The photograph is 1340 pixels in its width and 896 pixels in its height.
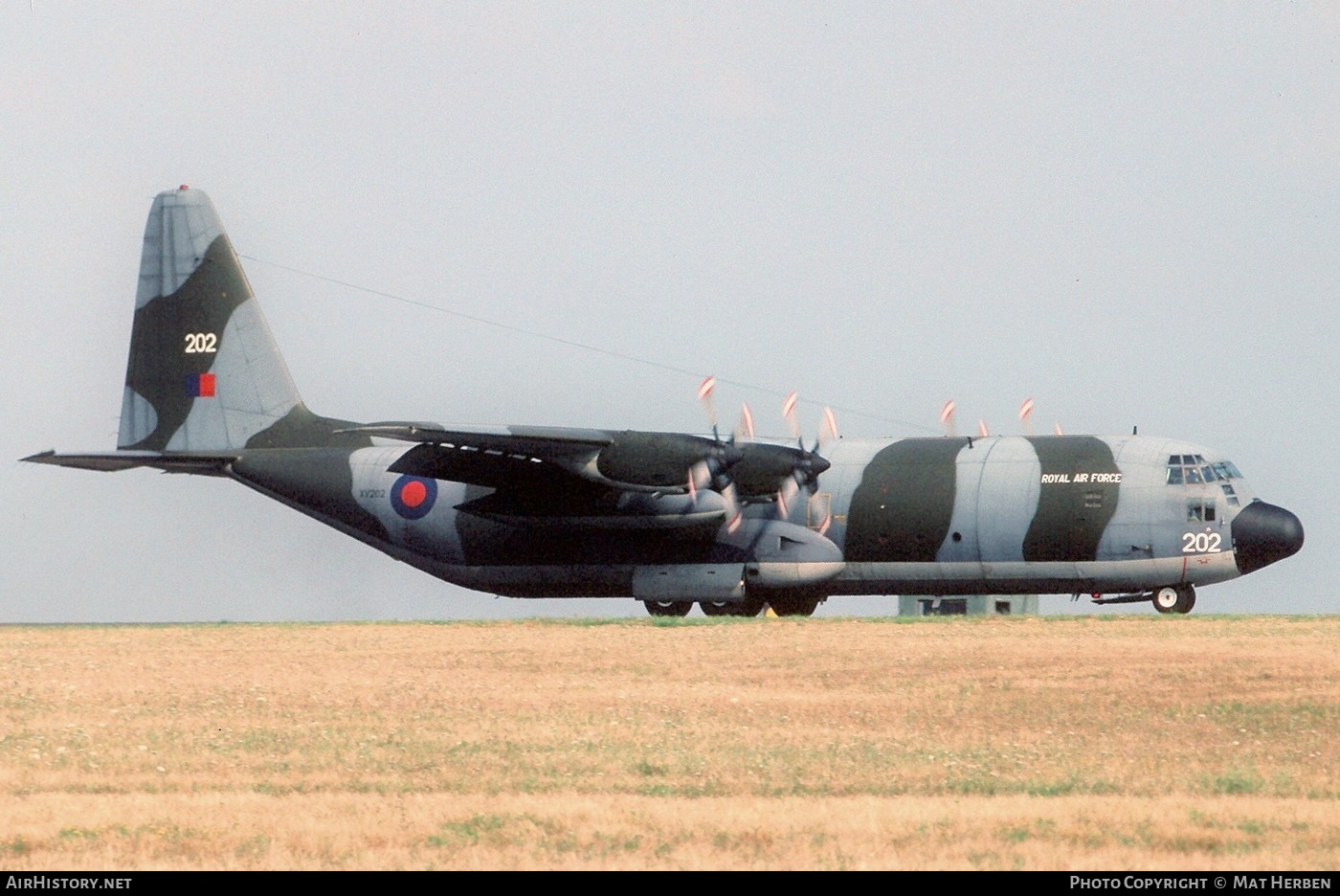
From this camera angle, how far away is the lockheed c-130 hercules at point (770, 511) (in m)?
39.0

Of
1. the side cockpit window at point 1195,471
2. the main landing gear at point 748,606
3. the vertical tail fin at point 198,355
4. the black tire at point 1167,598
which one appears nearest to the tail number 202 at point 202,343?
the vertical tail fin at point 198,355

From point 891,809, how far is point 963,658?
1353 cm

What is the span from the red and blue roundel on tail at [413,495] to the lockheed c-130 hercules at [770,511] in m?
0.05

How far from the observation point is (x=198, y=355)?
4697cm

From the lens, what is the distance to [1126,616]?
38750 mm

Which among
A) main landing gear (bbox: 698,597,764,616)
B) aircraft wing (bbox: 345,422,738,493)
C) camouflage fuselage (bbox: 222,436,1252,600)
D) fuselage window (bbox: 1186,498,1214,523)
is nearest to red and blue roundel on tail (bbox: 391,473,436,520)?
camouflage fuselage (bbox: 222,436,1252,600)

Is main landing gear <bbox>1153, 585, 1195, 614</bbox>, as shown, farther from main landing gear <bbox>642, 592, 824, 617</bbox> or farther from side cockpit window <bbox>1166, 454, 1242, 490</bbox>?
main landing gear <bbox>642, 592, 824, 617</bbox>

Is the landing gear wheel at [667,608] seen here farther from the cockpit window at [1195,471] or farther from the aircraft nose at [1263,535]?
the aircraft nose at [1263,535]

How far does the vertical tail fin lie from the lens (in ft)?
152

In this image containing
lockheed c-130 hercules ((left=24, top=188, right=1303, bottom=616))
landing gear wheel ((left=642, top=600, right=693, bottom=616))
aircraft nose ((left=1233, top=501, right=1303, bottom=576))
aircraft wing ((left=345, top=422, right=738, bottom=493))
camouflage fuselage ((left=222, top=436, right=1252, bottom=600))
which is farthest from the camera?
landing gear wheel ((left=642, top=600, right=693, bottom=616))

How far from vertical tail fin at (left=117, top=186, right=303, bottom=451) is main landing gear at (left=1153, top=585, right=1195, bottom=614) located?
21797mm
